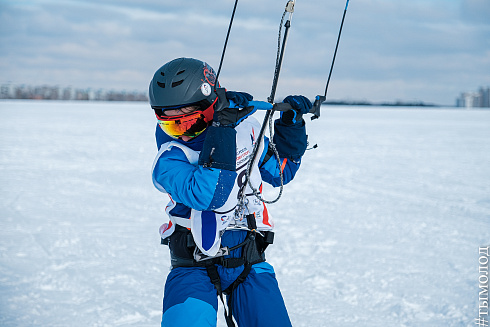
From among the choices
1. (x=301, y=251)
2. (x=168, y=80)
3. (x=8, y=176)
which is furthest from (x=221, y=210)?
(x=8, y=176)

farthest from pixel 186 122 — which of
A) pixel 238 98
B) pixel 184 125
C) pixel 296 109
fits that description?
pixel 296 109

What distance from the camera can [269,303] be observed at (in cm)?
208

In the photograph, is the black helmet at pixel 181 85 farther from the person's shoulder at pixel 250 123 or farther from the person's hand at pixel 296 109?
the person's hand at pixel 296 109

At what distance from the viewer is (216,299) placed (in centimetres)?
207

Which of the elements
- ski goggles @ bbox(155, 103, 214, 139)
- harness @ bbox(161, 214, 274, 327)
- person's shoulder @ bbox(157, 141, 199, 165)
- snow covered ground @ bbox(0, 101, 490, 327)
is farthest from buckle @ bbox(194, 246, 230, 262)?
snow covered ground @ bbox(0, 101, 490, 327)

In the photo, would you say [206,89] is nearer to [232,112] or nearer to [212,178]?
[232,112]

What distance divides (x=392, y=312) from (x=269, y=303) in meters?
1.52

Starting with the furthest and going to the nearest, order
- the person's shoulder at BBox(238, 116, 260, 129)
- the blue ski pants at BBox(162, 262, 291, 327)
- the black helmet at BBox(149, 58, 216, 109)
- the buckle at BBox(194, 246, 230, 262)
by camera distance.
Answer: the person's shoulder at BBox(238, 116, 260, 129) < the buckle at BBox(194, 246, 230, 262) < the black helmet at BBox(149, 58, 216, 109) < the blue ski pants at BBox(162, 262, 291, 327)

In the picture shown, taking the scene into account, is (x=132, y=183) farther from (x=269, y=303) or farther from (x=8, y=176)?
(x=269, y=303)

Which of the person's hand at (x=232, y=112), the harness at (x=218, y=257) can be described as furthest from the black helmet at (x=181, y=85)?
the harness at (x=218, y=257)

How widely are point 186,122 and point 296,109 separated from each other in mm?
536

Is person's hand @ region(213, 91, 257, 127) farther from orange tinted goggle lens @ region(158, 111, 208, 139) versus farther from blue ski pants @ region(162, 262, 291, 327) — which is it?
blue ski pants @ region(162, 262, 291, 327)

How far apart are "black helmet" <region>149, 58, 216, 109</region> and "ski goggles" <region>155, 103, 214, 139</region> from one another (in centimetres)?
4

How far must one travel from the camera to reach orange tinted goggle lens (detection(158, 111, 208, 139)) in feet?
6.77
